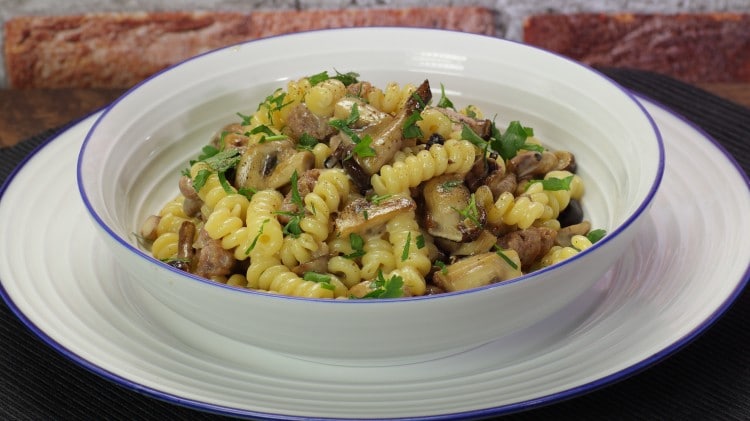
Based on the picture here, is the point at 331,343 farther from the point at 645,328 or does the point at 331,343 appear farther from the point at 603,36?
the point at 603,36

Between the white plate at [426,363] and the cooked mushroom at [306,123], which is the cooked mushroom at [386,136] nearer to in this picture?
the cooked mushroom at [306,123]

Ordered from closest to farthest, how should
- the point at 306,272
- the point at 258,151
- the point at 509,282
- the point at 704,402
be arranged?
1. the point at 509,282
2. the point at 704,402
3. the point at 306,272
4. the point at 258,151

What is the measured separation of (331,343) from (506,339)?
0.35 metres

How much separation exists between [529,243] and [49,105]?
1704 mm

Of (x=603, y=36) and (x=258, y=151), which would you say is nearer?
(x=258, y=151)

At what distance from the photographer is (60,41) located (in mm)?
3607

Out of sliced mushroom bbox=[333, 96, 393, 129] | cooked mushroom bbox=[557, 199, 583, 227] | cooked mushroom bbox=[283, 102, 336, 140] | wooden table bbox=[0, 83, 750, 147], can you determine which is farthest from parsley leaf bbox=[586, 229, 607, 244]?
wooden table bbox=[0, 83, 750, 147]

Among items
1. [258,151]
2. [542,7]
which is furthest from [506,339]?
[542,7]

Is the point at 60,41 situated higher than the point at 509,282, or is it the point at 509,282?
the point at 509,282

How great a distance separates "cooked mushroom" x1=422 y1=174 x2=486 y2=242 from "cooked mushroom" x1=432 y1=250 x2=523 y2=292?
0.29 ft

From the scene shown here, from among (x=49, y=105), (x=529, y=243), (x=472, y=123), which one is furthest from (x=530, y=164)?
(x=49, y=105)

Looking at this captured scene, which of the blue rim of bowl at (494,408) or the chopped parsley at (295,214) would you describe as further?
the chopped parsley at (295,214)

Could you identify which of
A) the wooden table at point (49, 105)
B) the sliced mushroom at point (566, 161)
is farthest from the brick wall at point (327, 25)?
the sliced mushroom at point (566, 161)

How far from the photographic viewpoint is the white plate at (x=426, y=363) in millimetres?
1415
